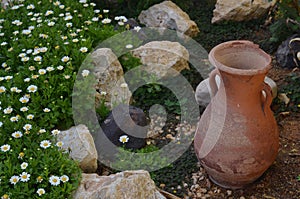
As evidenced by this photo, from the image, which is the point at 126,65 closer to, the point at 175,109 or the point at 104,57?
the point at 104,57

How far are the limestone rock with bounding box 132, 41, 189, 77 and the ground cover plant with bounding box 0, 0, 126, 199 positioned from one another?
0.39m

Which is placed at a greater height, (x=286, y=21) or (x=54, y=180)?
(x=286, y=21)

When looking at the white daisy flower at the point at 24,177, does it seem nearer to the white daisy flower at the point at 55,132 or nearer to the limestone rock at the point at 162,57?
the white daisy flower at the point at 55,132

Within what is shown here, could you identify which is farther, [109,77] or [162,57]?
[162,57]

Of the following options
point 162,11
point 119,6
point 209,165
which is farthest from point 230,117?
point 119,6

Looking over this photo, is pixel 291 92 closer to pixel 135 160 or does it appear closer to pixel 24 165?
pixel 135 160

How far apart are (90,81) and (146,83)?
2.36 ft

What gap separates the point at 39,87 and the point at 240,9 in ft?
9.19

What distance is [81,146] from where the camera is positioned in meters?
3.72

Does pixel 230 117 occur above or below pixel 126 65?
above

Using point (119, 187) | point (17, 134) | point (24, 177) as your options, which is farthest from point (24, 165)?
point (119, 187)

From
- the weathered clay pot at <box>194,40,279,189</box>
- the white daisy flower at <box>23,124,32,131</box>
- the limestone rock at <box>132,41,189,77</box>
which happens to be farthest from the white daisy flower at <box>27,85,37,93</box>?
the weathered clay pot at <box>194,40,279,189</box>

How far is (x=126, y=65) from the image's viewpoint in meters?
4.89

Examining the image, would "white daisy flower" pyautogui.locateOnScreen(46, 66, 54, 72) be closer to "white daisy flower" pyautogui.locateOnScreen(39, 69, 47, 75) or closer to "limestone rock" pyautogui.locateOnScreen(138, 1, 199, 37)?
"white daisy flower" pyautogui.locateOnScreen(39, 69, 47, 75)
